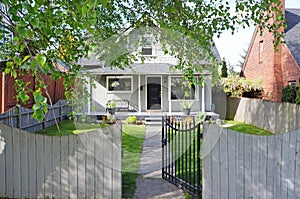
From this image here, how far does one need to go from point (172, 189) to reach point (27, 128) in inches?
263

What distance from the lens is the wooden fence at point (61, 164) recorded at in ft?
12.7

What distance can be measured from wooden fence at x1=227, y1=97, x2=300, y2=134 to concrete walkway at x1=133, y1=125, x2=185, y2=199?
14.1ft

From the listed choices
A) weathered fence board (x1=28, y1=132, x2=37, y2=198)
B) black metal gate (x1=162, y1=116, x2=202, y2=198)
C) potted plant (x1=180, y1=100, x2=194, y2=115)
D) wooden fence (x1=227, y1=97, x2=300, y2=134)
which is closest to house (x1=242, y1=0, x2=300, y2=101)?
wooden fence (x1=227, y1=97, x2=300, y2=134)

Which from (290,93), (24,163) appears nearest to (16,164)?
(24,163)

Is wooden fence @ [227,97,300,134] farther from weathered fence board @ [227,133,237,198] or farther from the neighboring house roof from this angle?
weathered fence board @ [227,133,237,198]

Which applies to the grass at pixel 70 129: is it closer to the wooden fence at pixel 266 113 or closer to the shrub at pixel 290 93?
the wooden fence at pixel 266 113

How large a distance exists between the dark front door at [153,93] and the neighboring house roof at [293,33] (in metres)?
6.38

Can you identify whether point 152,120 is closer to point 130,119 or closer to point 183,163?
point 130,119

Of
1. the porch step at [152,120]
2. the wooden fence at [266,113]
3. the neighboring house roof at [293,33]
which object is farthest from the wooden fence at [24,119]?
the neighboring house roof at [293,33]

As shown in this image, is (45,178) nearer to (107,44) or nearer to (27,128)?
(107,44)

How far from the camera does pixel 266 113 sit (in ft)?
36.0

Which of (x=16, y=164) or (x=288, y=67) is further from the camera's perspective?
(x=288, y=67)

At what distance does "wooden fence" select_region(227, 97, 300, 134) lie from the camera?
8.84m

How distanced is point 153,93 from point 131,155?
6771mm
